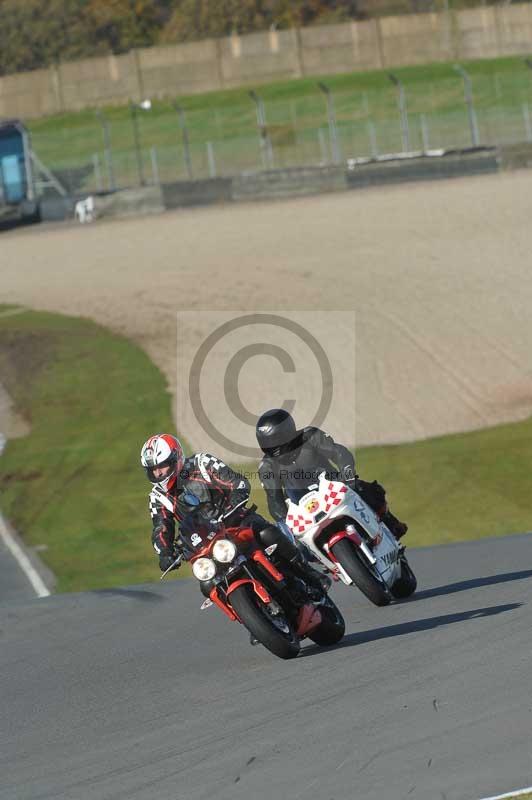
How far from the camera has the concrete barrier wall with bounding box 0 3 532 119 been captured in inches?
2724

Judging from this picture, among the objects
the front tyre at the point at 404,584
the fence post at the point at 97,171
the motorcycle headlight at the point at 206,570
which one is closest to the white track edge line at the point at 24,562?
the front tyre at the point at 404,584

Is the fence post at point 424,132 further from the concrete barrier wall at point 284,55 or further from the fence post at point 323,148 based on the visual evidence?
the concrete barrier wall at point 284,55

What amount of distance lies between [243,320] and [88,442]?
19.6ft

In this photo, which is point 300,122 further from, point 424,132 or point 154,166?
point 424,132

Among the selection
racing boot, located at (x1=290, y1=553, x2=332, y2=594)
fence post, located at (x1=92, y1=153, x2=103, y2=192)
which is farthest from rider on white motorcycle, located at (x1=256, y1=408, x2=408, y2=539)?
fence post, located at (x1=92, y1=153, x2=103, y2=192)

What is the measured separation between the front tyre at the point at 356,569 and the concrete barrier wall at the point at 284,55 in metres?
62.1

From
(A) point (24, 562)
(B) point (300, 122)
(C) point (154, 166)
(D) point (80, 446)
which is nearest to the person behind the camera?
(A) point (24, 562)

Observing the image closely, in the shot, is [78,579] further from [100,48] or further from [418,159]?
[100,48]

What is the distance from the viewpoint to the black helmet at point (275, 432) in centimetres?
932

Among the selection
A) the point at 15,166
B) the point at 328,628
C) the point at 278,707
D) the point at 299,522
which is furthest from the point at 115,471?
the point at 15,166

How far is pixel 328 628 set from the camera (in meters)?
8.81

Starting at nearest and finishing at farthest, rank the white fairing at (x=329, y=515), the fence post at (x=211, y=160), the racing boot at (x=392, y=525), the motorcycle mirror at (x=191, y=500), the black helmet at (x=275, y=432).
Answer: the motorcycle mirror at (x=191, y=500) → the white fairing at (x=329, y=515) → the black helmet at (x=275, y=432) → the racing boot at (x=392, y=525) → the fence post at (x=211, y=160)

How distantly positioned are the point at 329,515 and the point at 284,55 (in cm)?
6329

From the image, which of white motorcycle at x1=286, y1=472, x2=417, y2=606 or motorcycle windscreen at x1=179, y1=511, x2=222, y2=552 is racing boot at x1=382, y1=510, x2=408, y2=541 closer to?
white motorcycle at x1=286, y1=472, x2=417, y2=606
